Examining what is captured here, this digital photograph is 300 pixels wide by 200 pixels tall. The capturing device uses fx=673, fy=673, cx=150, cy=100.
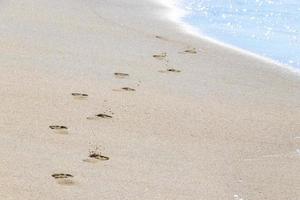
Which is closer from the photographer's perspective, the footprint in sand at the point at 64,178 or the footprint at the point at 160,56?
the footprint in sand at the point at 64,178

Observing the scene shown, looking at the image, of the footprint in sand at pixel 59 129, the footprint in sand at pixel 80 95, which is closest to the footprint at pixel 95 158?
the footprint in sand at pixel 59 129

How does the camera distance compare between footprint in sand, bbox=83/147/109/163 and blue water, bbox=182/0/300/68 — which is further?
blue water, bbox=182/0/300/68

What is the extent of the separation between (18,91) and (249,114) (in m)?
1.97

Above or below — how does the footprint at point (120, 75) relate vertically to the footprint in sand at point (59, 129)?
above

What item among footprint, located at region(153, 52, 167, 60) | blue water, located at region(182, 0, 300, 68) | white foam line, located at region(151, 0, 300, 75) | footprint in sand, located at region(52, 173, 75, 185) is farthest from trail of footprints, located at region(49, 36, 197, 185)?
blue water, located at region(182, 0, 300, 68)

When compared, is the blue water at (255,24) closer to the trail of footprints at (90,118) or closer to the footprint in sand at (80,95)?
the trail of footprints at (90,118)

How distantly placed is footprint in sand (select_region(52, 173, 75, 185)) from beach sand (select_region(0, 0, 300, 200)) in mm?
13

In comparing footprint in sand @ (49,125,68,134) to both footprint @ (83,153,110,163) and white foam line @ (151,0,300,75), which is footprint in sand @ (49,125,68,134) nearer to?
footprint @ (83,153,110,163)

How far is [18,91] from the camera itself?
5488 millimetres

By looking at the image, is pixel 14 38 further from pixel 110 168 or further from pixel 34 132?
pixel 110 168

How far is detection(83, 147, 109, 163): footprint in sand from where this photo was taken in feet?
14.3

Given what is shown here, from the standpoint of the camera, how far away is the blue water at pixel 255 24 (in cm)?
872

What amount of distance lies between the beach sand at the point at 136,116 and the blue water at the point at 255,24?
2.24 feet

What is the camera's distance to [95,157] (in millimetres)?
4426
